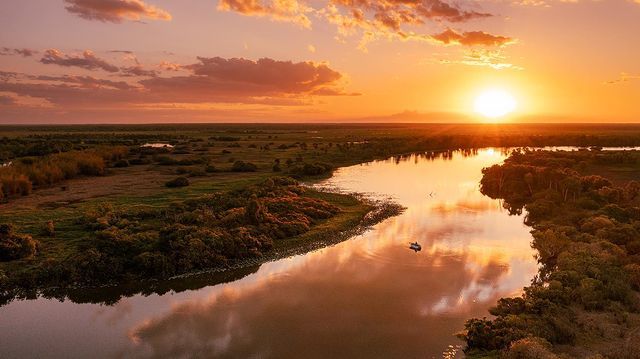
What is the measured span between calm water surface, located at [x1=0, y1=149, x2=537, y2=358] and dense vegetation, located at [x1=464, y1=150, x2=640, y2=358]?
4.58ft

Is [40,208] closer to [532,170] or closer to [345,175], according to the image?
[345,175]

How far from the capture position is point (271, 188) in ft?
151

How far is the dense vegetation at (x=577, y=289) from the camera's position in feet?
56.0

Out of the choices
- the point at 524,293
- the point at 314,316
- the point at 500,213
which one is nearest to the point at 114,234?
the point at 314,316

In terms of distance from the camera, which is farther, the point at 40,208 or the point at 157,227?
the point at 40,208

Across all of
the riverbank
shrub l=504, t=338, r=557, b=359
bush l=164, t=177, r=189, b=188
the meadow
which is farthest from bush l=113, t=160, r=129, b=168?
shrub l=504, t=338, r=557, b=359

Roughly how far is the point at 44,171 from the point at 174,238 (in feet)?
114

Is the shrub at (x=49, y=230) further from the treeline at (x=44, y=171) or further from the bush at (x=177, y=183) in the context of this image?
the bush at (x=177, y=183)

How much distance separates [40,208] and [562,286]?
39.9 metres

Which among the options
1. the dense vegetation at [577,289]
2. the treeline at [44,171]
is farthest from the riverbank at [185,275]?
the treeline at [44,171]

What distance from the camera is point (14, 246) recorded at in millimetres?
26234

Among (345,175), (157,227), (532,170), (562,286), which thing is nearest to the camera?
(562,286)

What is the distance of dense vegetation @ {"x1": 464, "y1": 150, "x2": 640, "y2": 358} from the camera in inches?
672

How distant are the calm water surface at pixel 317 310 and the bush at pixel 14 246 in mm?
5025
